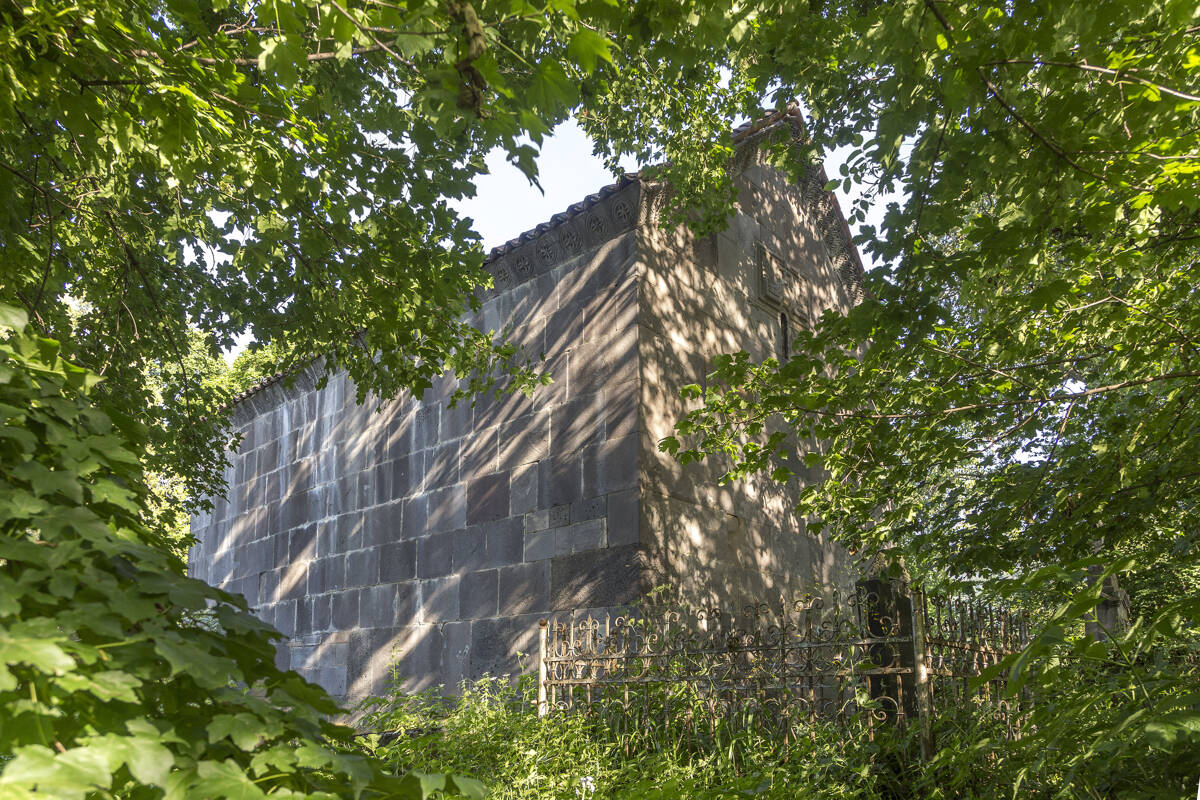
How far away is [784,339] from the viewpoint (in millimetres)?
10242

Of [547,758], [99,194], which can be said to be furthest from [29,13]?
[547,758]

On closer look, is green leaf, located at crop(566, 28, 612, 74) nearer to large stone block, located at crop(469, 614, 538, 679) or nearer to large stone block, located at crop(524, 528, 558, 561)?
large stone block, located at crop(524, 528, 558, 561)

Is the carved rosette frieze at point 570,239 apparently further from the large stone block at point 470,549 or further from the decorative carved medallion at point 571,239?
the large stone block at point 470,549

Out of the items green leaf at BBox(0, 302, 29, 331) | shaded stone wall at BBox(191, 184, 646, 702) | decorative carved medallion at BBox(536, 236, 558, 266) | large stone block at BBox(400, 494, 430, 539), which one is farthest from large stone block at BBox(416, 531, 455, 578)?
green leaf at BBox(0, 302, 29, 331)

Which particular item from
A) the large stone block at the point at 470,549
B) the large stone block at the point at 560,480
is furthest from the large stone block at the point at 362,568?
the large stone block at the point at 560,480

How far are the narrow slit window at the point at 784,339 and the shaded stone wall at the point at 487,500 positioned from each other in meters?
2.71

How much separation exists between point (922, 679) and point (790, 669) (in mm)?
869

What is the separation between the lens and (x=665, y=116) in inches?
340

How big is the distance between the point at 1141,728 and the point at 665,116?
7380mm

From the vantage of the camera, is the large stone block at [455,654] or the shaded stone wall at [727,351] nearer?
the shaded stone wall at [727,351]

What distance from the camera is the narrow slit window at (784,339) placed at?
33.1 feet

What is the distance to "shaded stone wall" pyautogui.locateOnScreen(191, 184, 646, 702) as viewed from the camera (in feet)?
25.8

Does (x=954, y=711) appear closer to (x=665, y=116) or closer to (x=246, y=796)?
(x=246, y=796)

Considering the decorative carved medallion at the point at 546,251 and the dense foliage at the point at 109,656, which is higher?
the decorative carved medallion at the point at 546,251
